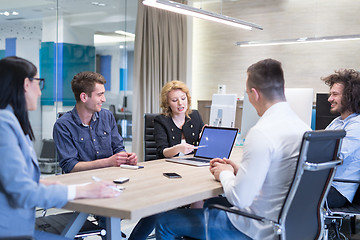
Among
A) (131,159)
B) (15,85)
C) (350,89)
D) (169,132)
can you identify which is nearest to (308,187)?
(131,159)

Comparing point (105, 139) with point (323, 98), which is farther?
point (323, 98)

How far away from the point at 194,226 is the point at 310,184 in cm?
74

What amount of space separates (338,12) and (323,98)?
259 centimetres

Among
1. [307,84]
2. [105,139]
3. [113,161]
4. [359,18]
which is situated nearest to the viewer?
[113,161]

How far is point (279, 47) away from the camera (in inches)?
299

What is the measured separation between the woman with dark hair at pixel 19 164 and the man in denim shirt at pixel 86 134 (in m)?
1.03

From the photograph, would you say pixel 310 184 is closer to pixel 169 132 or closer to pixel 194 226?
pixel 194 226

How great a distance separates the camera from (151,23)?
7215mm

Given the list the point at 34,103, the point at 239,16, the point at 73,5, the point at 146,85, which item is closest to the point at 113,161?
the point at 34,103

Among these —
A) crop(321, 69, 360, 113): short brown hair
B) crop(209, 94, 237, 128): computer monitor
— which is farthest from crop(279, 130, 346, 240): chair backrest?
crop(209, 94, 237, 128): computer monitor

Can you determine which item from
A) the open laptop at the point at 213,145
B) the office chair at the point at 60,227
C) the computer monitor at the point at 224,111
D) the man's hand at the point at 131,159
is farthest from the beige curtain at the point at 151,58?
the office chair at the point at 60,227

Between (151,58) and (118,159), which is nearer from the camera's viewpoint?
(118,159)

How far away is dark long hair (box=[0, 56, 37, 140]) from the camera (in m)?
1.79

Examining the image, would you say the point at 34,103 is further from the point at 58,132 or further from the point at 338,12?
the point at 338,12
